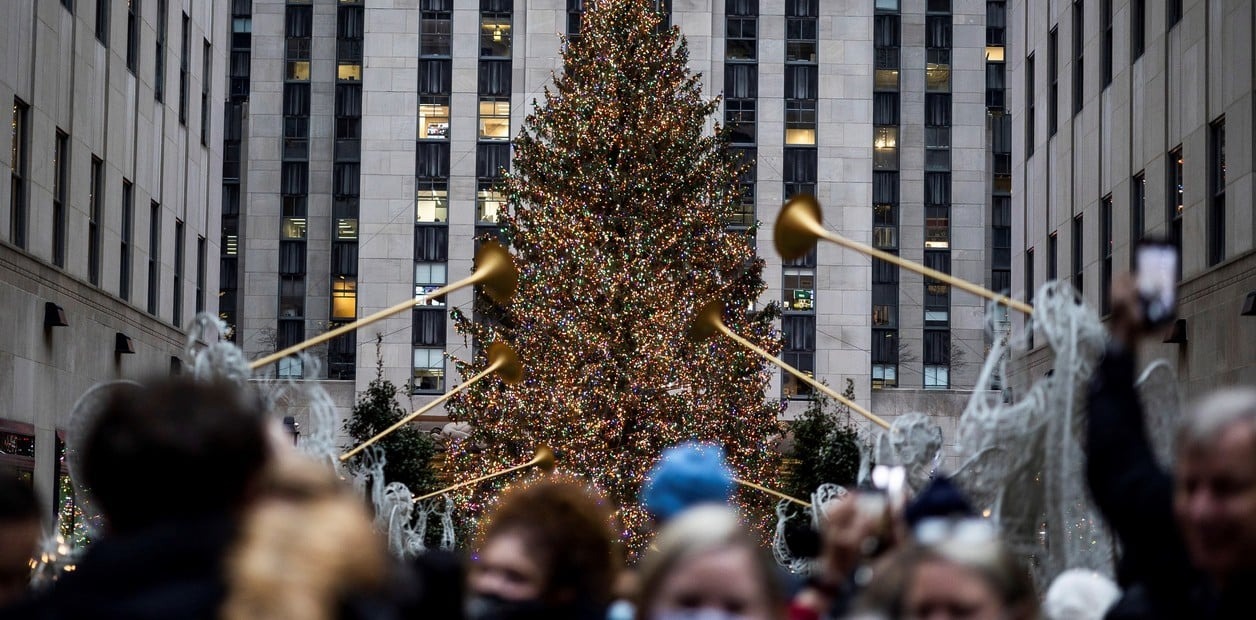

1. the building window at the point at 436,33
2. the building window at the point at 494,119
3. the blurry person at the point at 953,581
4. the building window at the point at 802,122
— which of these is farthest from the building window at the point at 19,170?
the building window at the point at 802,122

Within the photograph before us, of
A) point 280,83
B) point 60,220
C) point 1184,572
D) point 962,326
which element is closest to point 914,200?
point 962,326

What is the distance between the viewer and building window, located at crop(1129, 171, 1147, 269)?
3102 cm

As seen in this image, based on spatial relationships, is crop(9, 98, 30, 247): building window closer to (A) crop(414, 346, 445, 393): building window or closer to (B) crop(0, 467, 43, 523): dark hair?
(B) crop(0, 467, 43, 523): dark hair

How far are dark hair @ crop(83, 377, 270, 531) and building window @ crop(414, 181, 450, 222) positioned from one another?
65.2 m

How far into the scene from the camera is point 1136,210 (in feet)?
103

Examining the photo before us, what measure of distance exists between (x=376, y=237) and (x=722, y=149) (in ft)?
93.3

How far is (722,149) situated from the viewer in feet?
140

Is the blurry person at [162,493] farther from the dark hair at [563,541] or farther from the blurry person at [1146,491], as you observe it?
the blurry person at [1146,491]

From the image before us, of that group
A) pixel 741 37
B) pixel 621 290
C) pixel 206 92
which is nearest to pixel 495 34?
pixel 741 37

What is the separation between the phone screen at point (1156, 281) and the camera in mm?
4004

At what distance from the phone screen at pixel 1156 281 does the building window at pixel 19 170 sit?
2688 cm

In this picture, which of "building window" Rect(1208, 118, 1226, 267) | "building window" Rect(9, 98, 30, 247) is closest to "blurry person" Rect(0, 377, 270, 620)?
"building window" Rect(1208, 118, 1226, 267)

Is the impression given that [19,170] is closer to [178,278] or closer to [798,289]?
[178,278]

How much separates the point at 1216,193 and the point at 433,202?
4459 cm
